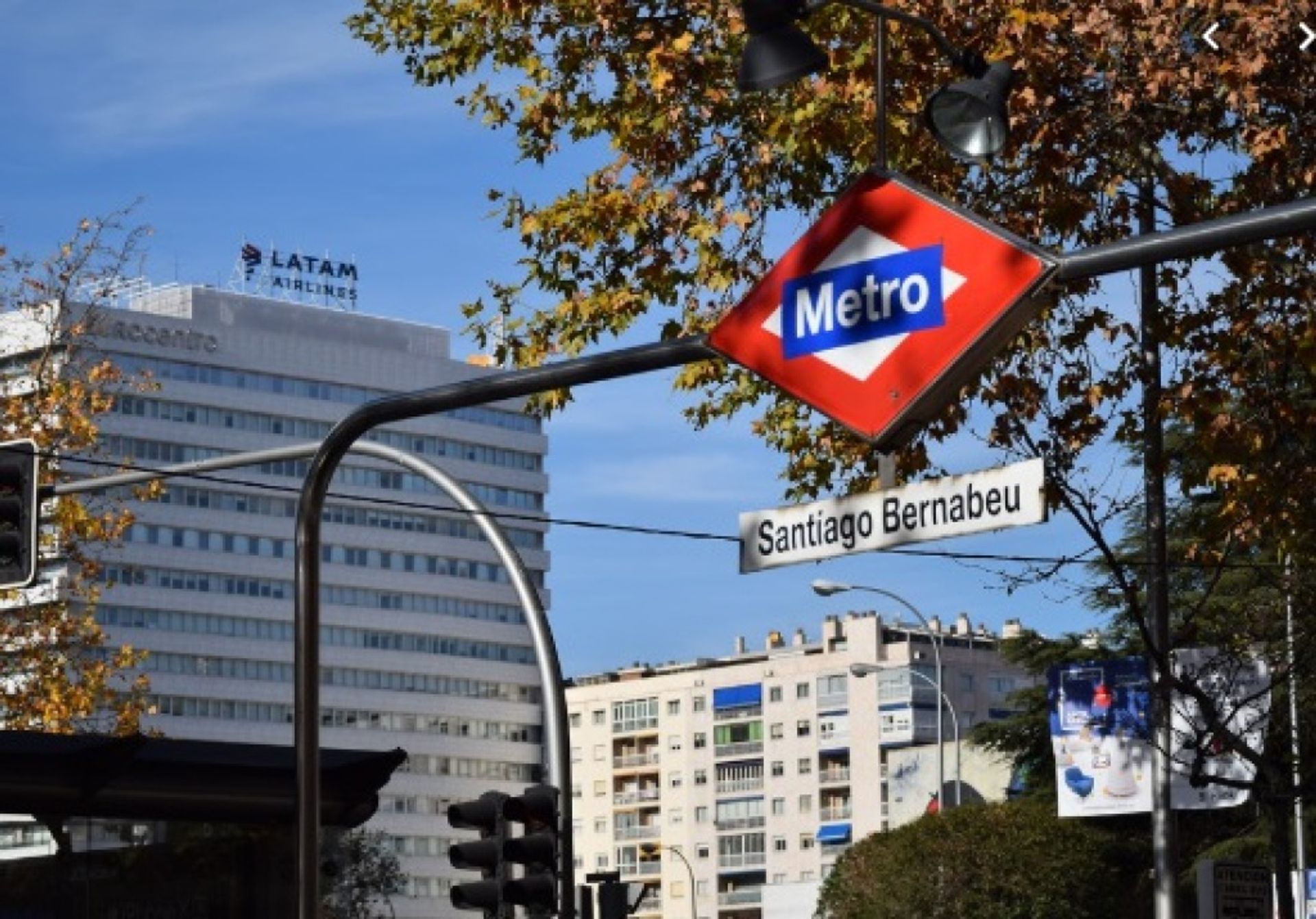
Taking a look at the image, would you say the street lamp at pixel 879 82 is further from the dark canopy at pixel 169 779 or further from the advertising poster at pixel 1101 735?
the advertising poster at pixel 1101 735

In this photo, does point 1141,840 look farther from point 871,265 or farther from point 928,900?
point 871,265

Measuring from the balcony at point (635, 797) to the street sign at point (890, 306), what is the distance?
172119mm

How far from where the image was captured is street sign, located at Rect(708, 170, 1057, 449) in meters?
10.8

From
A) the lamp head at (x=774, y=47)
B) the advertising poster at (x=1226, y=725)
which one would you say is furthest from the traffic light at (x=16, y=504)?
the advertising poster at (x=1226, y=725)

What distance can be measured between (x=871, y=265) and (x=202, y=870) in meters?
8.02

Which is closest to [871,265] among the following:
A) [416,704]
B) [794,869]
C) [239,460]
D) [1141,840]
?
[239,460]

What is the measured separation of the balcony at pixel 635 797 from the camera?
600 ft

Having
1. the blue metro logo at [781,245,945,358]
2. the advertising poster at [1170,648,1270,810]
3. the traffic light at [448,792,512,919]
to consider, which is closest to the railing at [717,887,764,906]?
the advertising poster at [1170,648,1270,810]

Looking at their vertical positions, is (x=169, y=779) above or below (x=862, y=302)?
below

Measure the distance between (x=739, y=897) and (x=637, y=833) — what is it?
12.3 m

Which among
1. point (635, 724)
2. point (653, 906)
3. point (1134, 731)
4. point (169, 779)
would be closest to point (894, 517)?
point (169, 779)

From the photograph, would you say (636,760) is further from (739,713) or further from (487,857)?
(487,857)

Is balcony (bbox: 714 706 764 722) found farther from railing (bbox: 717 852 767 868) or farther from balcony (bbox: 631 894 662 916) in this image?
balcony (bbox: 631 894 662 916)

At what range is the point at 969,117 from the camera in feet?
40.1
